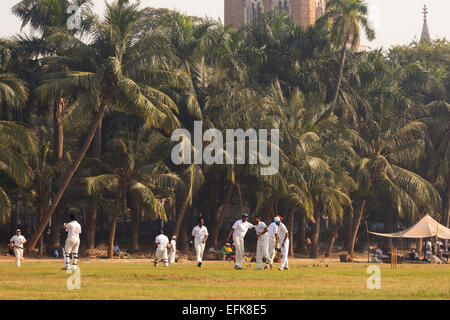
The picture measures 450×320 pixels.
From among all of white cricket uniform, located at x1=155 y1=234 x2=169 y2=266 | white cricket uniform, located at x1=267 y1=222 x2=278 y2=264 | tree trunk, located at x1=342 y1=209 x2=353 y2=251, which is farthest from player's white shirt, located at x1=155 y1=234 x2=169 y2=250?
tree trunk, located at x1=342 y1=209 x2=353 y2=251

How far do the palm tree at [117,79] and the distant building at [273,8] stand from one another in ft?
163

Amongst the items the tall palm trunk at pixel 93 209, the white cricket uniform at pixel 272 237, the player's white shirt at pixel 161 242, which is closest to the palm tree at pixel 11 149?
the tall palm trunk at pixel 93 209

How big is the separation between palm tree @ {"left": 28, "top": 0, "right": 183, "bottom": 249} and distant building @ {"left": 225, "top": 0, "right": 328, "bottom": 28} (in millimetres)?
49749

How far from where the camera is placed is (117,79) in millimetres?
34906

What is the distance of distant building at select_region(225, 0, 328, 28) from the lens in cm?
8500

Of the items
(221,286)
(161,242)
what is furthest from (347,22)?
(221,286)

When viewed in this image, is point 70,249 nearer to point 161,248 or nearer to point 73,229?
point 73,229

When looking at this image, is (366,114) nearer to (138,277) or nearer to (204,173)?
(204,173)

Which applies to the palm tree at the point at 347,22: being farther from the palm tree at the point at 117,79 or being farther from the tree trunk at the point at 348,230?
the palm tree at the point at 117,79

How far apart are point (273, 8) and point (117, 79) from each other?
179 feet

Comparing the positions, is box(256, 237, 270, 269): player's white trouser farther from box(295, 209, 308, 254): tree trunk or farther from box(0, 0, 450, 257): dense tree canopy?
box(295, 209, 308, 254): tree trunk

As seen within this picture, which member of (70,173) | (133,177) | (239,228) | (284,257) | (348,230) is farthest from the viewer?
(348,230)

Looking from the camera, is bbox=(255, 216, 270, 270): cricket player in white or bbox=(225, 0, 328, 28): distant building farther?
bbox=(225, 0, 328, 28): distant building
